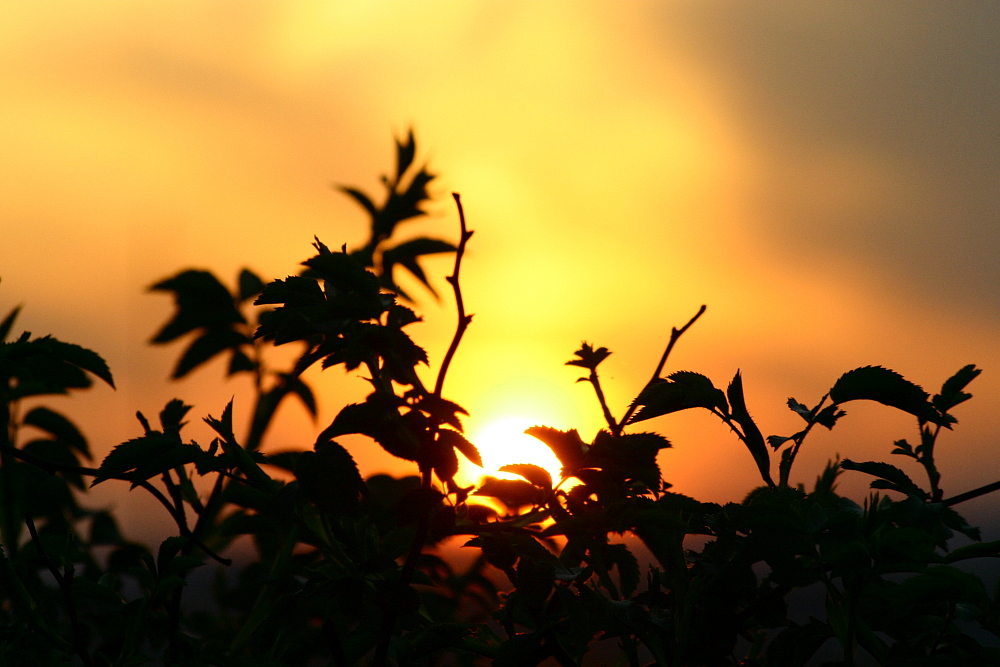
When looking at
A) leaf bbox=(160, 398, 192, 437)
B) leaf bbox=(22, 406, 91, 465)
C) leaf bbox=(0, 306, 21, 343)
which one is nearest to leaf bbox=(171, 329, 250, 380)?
leaf bbox=(22, 406, 91, 465)

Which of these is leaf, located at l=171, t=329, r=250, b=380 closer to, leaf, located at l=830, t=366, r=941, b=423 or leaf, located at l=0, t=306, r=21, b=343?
leaf, located at l=0, t=306, r=21, b=343

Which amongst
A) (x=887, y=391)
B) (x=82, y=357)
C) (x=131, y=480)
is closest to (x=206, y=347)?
(x=82, y=357)

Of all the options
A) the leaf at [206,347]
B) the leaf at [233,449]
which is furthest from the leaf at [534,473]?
the leaf at [206,347]

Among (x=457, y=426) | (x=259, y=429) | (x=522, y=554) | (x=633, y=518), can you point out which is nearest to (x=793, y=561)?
(x=633, y=518)

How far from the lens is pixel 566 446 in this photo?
1.52 m

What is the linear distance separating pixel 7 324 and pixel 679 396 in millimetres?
1965

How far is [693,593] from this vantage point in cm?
133

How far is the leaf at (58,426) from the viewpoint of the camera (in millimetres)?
2807

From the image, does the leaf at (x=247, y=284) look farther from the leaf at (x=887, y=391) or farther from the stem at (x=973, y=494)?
the stem at (x=973, y=494)

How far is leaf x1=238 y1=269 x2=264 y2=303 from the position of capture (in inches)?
141

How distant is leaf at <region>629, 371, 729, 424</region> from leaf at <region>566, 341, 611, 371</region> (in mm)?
195

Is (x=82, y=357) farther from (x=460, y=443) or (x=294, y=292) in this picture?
(x=460, y=443)

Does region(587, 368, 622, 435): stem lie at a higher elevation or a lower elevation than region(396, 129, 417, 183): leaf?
lower

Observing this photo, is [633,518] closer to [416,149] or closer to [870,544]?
[870,544]
